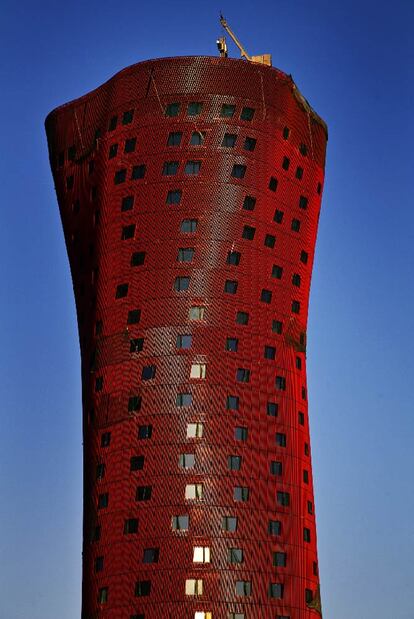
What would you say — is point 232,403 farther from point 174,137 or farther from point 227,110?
point 227,110

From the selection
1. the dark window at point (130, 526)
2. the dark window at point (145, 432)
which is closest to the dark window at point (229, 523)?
the dark window at point (130, 526)

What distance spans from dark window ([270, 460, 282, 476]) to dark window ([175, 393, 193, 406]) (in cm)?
497

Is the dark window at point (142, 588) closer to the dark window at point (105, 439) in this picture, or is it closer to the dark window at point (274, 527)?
the dark window at point (274, 527)

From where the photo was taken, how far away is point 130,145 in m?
61.6

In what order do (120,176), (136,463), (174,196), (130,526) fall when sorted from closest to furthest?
1. (130,526)
2. (136,463)
3. (174,196)
4. (120,176)

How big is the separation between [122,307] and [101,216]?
554 cm

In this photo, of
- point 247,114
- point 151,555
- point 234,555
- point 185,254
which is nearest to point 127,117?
point 247,114

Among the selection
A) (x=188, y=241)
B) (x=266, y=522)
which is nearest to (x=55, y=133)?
(x=188, y=241)

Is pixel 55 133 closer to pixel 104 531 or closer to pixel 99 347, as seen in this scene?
pixel 99 347

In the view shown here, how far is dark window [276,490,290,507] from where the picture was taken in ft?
186

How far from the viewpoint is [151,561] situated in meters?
54.5

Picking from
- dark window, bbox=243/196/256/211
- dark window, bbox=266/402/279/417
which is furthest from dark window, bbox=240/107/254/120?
dark window, bbox=266/402/279/417

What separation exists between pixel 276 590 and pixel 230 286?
14.8m

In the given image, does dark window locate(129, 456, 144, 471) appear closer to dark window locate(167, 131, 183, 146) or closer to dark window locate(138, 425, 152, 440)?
dark window locate(138, 425, 152, 440)
